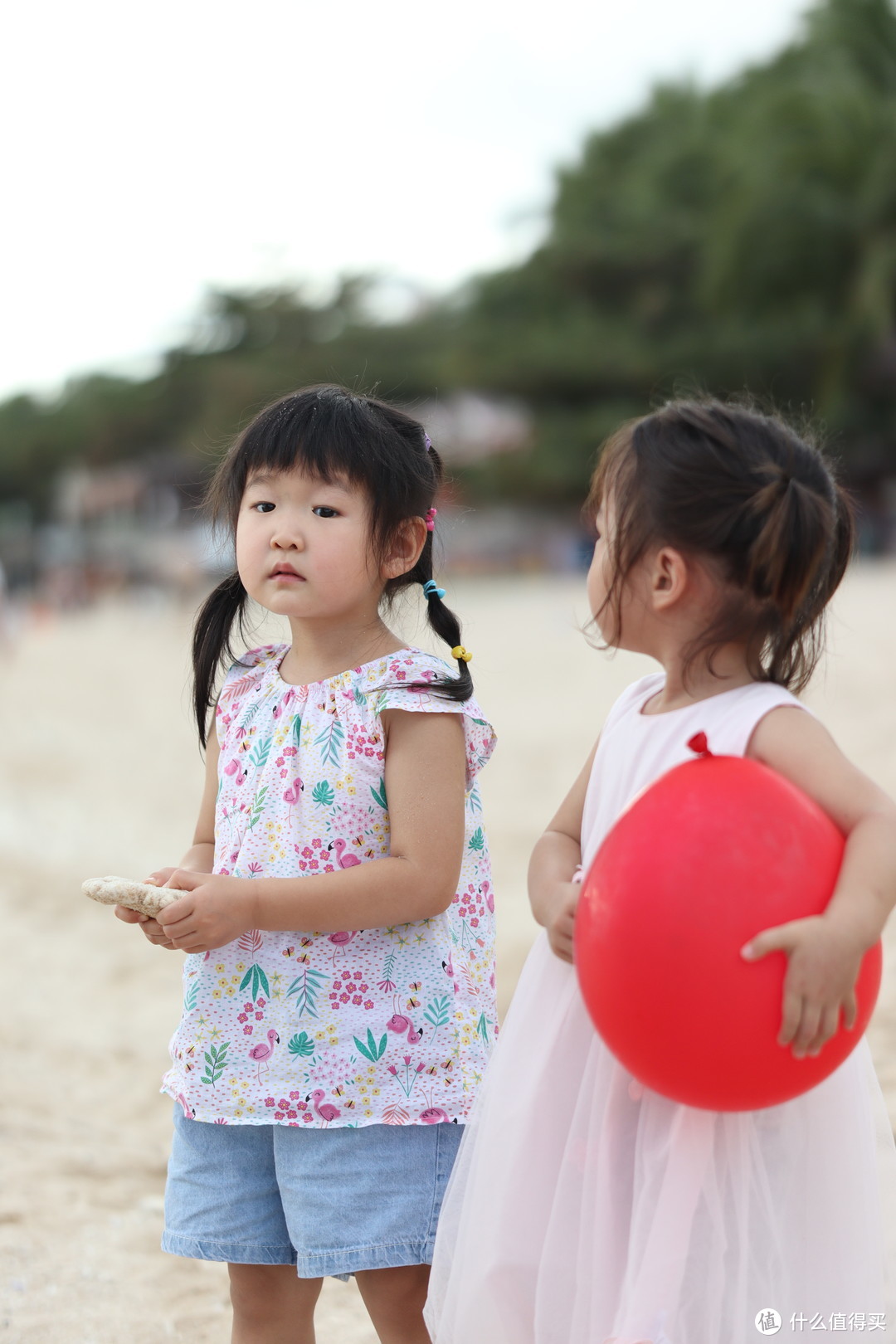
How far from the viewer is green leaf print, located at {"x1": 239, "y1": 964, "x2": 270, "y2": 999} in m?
1.83

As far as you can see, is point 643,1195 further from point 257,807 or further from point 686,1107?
point 257,807

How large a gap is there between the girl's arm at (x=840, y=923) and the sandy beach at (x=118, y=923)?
793 millimetres

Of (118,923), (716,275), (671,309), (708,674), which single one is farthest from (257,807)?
(671,309)

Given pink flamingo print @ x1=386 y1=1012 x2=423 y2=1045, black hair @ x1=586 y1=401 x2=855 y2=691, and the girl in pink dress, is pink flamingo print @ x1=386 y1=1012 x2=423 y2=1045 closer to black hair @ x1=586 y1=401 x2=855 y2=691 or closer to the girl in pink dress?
the girl in pink dress

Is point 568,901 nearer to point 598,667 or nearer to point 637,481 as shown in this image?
point 637,481

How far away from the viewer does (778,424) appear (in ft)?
5.24

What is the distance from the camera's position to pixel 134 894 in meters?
1.67

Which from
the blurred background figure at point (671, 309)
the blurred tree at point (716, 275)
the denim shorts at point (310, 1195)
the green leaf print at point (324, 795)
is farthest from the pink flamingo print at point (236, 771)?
the blurred tree at point (716, 275)

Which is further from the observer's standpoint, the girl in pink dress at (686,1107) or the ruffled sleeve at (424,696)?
the ruffled sleeve at (424,696)

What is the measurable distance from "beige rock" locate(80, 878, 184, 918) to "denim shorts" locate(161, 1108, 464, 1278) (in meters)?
0.36

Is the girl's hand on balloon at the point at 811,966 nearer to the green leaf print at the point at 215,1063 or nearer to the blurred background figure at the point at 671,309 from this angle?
the green leaf print at the point at 215,1063

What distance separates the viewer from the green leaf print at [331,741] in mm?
1836

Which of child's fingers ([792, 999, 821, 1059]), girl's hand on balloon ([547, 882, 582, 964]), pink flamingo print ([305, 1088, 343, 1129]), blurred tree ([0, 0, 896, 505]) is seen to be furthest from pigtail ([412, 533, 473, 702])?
blurred tree ([0, 0, 896, 505])

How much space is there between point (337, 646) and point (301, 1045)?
55 centimetres
